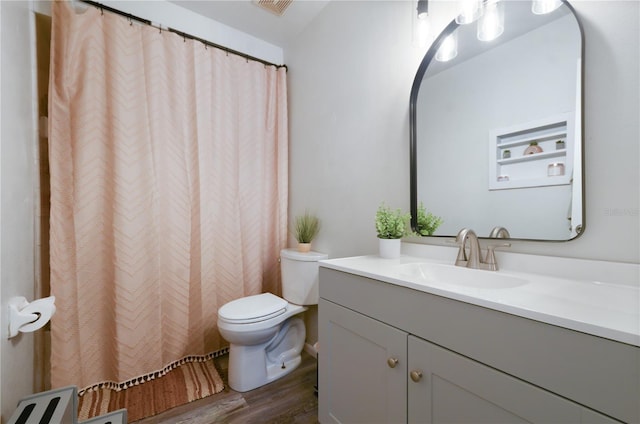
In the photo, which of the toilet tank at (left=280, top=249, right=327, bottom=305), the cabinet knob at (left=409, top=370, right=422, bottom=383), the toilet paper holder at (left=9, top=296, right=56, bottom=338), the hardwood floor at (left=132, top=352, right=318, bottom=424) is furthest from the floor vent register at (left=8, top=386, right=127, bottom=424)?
the toilet tank at (left=280, top=249, right=327, bottom=305)

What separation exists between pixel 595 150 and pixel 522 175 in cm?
20

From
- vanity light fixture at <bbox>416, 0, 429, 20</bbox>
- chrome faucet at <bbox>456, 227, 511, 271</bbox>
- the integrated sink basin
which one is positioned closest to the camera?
the integrated sink basin

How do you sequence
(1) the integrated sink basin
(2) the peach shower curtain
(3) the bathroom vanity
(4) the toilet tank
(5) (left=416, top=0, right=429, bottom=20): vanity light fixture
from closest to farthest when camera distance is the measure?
(3) the bathroom vanity, (1) the integrated sink basin, (5) (left=416, top=0, right=429, bottom=20): vanity light fixture, (2) the peach shower curtain, (4) the toilet tank

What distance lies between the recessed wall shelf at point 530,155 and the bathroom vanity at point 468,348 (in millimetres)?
356

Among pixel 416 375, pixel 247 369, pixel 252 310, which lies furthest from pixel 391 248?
pixel 247 369

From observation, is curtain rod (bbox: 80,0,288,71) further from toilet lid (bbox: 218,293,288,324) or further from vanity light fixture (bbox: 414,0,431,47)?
toilet lid (bbox: 218,293,288,324)

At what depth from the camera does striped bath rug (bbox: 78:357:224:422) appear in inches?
54.7

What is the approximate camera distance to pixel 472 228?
1150 millimetres

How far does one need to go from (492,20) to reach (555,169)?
0.65 meters

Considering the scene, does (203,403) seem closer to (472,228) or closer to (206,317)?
(206,317)

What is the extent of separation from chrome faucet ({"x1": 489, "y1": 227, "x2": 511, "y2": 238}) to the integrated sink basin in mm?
168

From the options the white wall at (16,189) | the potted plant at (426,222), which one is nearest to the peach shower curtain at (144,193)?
the white wall at (16,189)

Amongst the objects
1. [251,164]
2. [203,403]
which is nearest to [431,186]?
[251,164]

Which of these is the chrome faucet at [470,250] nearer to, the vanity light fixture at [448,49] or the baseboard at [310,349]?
the vanity light fixture at [448,49]
